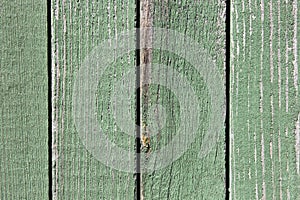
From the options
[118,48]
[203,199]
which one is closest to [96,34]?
[118,48]

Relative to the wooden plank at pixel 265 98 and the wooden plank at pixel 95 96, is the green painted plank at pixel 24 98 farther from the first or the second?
the wooden plank at pixel 265 98

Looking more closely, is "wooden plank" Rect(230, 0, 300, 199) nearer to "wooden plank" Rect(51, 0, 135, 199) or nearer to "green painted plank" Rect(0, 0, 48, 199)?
"wooden plank" Rect(51, 0, 135, 199)

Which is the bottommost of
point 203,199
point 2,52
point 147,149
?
point 203,199

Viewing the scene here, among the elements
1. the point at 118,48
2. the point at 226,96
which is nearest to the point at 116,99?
the point at 118,48

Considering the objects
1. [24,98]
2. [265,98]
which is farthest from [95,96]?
[265,98]

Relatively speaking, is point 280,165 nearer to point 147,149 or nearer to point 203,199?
point 203,199

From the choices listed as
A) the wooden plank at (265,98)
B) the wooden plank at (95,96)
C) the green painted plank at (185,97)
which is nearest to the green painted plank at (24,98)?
the wooden plank at (95,96)

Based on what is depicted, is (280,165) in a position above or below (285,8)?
below

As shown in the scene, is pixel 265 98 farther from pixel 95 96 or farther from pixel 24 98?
pixel 24 98

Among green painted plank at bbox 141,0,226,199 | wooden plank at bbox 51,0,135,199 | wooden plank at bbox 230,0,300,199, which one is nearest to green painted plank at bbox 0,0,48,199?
wooden plank at bbox 51,0,135,199
